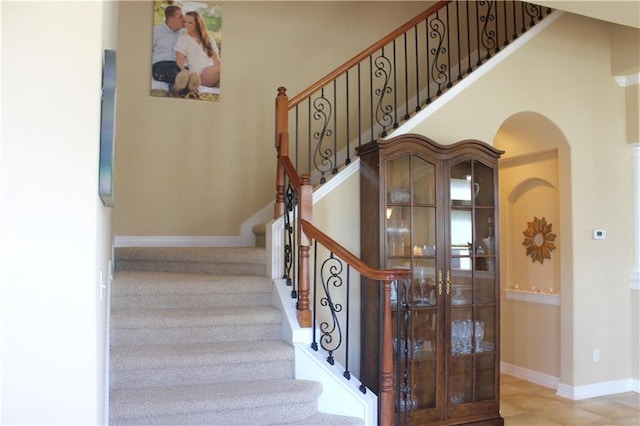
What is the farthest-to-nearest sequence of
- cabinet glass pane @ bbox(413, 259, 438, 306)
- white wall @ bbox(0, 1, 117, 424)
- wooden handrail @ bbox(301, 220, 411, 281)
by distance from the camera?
1. cabinet glass pane @ bbox(413, 259, 438, 306)
2. wooden handrail @ bbox(301, 220, 411, 281)
3. white wall @ bbox(0, 1, 117, 424)

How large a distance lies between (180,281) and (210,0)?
2.99 meters

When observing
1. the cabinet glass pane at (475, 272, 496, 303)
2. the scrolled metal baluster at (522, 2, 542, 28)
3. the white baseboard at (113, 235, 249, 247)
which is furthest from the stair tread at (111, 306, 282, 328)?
the scrolled metal baluster at (522, 2, 542, 28)

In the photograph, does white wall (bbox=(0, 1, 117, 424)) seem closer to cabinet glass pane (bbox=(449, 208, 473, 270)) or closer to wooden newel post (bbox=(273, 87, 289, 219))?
wooden newel post (bbox=(273, 87, 289, 219))

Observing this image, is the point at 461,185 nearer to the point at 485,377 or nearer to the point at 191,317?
the point at 485,377

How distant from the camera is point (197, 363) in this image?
3.01m

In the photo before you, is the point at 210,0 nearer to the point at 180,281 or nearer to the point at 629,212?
the point at 180,281

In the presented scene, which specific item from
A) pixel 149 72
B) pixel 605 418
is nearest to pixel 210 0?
pixel 149 72

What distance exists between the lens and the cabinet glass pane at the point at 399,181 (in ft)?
12.6

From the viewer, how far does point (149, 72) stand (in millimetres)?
4949

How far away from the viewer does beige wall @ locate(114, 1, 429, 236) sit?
193 inches

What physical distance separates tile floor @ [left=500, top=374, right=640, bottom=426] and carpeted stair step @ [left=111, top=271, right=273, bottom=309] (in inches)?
91.2

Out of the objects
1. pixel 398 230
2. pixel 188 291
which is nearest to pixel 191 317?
pixel 188 291

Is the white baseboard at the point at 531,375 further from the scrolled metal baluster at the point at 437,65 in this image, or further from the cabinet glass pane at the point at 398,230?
the scrolled metal baluster at the point at 437,65

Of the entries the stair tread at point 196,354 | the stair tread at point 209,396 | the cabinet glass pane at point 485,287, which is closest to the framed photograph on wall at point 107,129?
the stair tread at point 209,396
